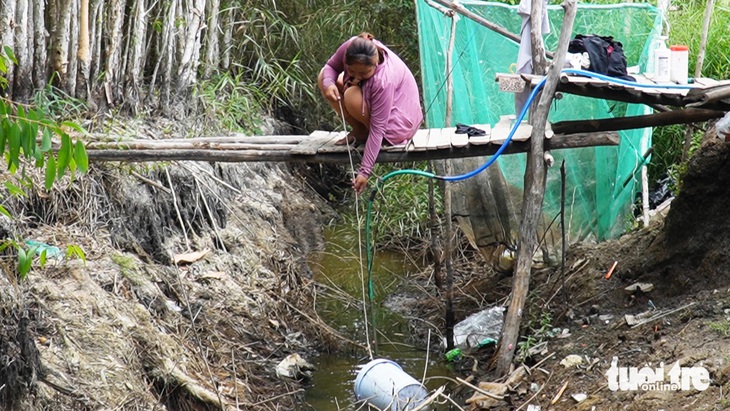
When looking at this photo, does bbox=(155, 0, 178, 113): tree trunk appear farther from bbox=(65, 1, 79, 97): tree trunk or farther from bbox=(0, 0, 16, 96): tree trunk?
bbox=(0, 0, 16, 96): tree trunk

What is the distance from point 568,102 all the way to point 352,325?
2.21 m

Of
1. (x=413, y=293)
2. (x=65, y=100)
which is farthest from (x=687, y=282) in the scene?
(x=65, y=100)

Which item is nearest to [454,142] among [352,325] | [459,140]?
[459,140]

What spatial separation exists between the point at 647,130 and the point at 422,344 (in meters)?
2.13

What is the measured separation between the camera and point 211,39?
808 centimetres

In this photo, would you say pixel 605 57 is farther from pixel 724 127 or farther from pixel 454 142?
pixel 454 142

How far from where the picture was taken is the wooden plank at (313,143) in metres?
5.16

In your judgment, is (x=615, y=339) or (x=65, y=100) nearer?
(x=615, y=339)

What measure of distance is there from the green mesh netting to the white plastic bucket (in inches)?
76.3

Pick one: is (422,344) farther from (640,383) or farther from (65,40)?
(65,40)

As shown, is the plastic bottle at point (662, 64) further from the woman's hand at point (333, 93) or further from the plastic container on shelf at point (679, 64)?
the woman's hand at point (333, 93)

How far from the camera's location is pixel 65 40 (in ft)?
19.8

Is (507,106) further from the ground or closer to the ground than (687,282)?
further from the ground

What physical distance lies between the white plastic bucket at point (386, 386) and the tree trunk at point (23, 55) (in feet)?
9.15
